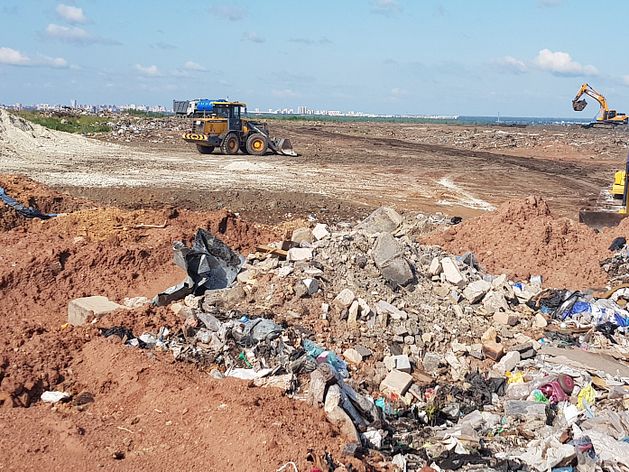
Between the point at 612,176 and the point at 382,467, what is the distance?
867 inches

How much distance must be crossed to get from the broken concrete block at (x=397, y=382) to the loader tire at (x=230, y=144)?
1816 cm

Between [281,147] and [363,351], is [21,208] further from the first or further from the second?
[281,147]

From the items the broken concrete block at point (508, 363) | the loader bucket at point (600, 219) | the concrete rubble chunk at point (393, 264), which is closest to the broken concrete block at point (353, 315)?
the concrete rubble chunk at point (393, 264)

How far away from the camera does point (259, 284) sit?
7.62 meters

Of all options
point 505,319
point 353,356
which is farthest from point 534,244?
point 353,356

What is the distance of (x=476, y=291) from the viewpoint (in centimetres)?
779

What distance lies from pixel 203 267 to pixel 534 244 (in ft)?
20.0

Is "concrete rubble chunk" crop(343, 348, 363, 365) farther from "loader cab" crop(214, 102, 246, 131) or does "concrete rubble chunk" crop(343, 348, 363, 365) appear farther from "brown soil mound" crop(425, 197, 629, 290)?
"loader cab" crop(214, 102, 246, 131)

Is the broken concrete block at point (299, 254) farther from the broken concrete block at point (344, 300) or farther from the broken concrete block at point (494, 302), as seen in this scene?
the broken concrete block at point (494, 302)

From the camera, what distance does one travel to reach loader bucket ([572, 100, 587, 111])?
2319 centimetres

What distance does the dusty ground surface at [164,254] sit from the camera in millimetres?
4395

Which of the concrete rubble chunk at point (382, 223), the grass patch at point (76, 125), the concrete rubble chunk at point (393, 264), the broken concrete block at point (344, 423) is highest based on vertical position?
the grass patch at point (76, 125)

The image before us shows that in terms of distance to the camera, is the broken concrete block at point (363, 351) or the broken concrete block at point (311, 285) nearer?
the broken concrete block at point (363, 351)

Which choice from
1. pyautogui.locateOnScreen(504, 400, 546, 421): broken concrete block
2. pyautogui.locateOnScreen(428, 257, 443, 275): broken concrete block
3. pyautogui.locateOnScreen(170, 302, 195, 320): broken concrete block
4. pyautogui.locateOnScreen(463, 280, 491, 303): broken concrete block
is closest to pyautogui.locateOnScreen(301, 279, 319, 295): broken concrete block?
pyautogui.locateOnScreen(170, 302, 195, 320): broken concrete block
